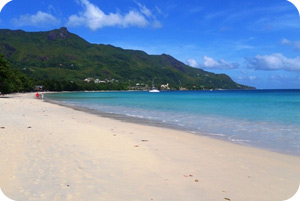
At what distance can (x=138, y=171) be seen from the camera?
5891 millimetres

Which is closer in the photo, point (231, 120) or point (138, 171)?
point (138, 171)

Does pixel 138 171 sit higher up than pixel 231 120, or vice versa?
pixel 138 171

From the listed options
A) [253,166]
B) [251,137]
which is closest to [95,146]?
[253,166]

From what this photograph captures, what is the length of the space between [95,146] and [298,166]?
603 cm

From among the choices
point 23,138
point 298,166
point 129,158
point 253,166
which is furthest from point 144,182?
point 23,138

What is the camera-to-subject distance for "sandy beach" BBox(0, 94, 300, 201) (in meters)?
4.60

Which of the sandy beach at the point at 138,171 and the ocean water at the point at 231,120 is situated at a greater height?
the sandy beach at the point at 138,171

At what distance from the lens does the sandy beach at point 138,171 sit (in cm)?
460

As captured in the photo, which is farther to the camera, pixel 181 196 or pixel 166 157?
pixel 166 157

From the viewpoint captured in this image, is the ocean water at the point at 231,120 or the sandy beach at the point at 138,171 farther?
the ocean water at the point at 231,120

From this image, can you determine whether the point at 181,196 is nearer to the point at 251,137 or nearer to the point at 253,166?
the point at 253,166

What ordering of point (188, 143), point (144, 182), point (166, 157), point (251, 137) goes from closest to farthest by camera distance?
point (144, 182)
point (166, 157)
point (188, 143)
point (251, 137)

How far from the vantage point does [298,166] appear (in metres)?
7.13

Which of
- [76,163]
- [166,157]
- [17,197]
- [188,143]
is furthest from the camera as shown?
[188,143]
